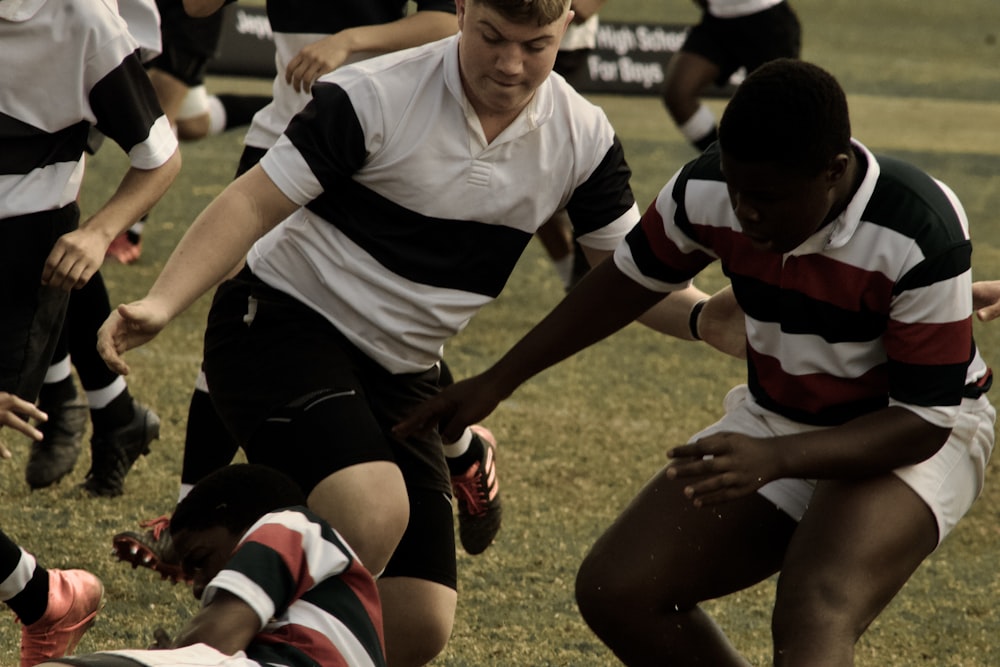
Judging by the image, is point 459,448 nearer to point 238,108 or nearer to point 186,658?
Result: point 186,658

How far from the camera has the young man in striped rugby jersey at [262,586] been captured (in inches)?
90.1

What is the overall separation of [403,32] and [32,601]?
171 cm

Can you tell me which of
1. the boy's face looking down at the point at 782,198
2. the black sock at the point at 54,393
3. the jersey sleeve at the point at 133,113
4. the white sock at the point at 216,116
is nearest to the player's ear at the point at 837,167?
the boy's face looking down at the point at 782,198

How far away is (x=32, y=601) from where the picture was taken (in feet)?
10.6

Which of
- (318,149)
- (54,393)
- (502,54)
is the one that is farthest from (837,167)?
(54,393)

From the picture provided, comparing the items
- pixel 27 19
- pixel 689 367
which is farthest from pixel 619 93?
pixel 27 19

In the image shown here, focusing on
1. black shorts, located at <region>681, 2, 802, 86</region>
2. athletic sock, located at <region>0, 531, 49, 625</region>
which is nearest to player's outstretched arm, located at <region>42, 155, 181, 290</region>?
athletic sock, located at <region>0, 531, 49, 625</region>

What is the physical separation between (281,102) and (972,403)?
6.99 feet

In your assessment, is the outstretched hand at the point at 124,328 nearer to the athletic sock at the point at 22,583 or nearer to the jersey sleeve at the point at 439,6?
the athletic sock at the point at 22,583

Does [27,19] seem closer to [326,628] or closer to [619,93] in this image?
[326,628]

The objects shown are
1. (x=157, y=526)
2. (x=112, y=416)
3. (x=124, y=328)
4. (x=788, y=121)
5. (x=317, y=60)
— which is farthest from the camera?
(x=112, y=416)

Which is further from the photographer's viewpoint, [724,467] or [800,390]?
[800,390]

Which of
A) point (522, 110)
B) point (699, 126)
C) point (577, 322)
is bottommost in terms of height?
point (699, 126)

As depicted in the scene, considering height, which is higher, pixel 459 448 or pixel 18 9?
pixel 18 9
